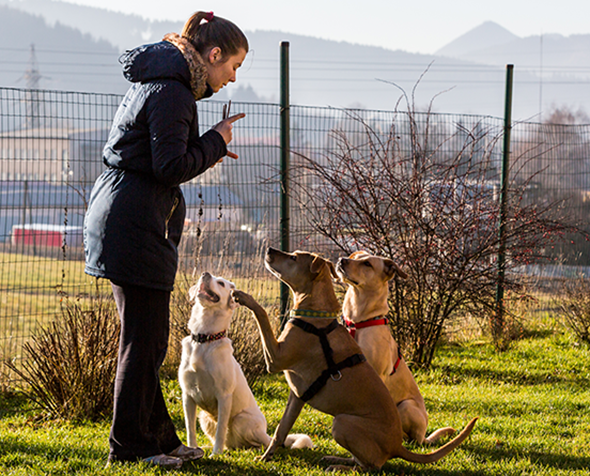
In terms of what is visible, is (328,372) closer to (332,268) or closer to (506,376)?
→ (332,268)

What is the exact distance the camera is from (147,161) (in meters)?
3.34

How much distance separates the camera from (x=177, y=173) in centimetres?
326

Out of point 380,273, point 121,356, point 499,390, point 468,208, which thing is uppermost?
point 468,208

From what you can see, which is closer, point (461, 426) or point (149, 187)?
point (149, 187)

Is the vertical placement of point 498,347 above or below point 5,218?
below

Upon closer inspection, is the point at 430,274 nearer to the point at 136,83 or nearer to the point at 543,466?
the point at 543,466

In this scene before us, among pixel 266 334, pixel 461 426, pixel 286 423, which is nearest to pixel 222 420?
pixel 286 423

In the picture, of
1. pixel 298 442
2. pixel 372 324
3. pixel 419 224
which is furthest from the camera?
pixel 419 224

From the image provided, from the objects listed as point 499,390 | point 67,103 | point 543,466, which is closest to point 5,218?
point 67,103

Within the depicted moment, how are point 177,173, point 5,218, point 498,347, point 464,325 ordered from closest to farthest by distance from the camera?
point 177,173, point 5,218, point 498,347, point 464,325

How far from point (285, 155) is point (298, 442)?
13.6 feet

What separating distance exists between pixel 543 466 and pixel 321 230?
11.7 ft

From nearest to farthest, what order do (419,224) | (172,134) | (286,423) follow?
(172,134), (286,423), (419,224)

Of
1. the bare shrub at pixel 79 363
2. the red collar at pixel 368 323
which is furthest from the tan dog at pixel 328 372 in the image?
the bare shrub at pixel 79 363
